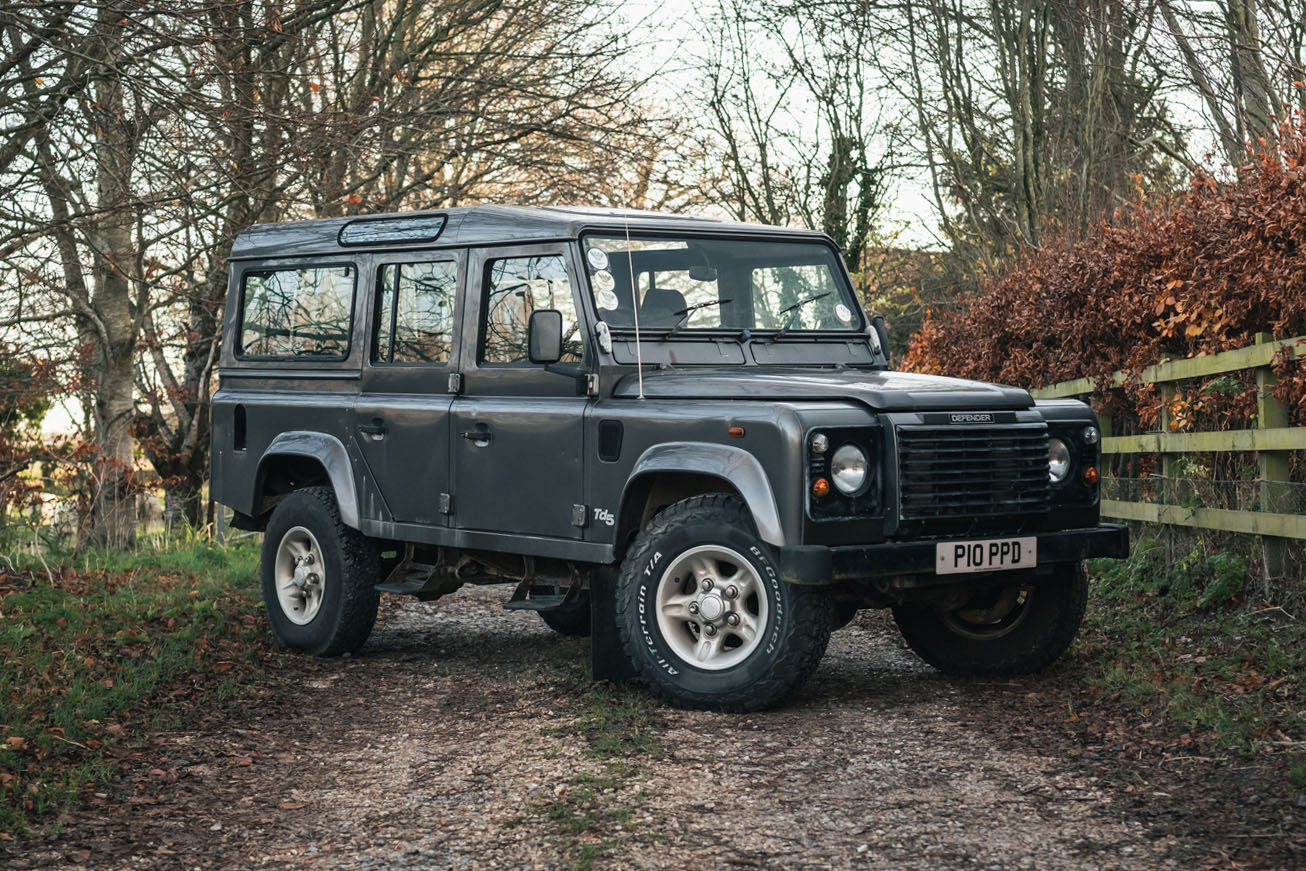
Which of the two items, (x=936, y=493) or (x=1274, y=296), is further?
(x=1274, y=296)

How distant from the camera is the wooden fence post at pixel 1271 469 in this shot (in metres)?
7.14

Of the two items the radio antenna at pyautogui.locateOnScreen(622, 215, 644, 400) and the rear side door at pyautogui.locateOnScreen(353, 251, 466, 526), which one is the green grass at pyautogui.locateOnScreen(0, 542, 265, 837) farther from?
the radio antenna at pyautogui.locateOnScreen(622, 215, 644, 400)

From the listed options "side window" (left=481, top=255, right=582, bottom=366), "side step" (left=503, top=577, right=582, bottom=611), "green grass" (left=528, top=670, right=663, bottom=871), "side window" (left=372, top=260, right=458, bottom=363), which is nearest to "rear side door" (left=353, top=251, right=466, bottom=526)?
"side window" (left=372, top=260, right=458, bottom=363)

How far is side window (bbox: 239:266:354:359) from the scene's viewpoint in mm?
8367

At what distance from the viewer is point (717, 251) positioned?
743cm

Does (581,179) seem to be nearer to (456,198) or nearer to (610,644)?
(456,198)

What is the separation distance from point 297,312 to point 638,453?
9.97 feet

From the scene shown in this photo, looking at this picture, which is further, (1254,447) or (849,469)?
(1254,447)

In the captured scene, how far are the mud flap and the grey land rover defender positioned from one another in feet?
0.05

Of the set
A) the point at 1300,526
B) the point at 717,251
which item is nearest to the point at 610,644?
the point at 717,251

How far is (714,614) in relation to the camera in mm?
6219

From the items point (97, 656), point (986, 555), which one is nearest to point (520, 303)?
point (986, 555)

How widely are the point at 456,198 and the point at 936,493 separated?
12.6 m

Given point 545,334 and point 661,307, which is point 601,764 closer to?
point 545,334
